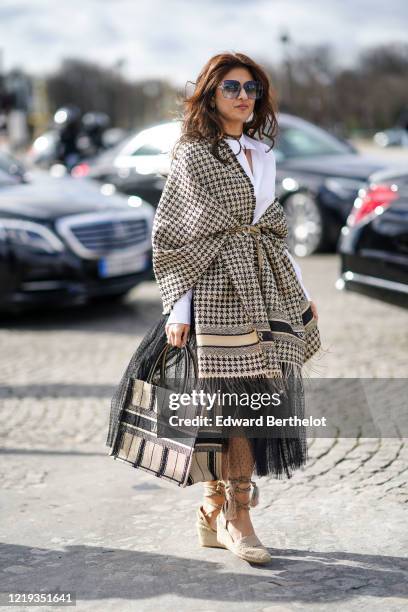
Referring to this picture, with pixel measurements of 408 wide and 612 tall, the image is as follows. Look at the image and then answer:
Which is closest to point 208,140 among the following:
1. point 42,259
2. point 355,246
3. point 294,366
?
point 294,366

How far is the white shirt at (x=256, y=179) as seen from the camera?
350 cm

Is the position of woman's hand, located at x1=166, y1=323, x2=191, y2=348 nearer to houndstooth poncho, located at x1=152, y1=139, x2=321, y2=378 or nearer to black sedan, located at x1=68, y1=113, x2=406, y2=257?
houndstooth poncho, located at x1=152, y1=139, x2=321, y2=378

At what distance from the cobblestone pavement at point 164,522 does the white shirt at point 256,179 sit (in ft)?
2.97

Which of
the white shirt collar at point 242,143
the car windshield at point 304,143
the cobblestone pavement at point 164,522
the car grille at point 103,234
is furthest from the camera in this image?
the car windshield at point 304,143

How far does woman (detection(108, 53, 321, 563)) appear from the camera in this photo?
3484 mm

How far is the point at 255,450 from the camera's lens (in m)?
3.65

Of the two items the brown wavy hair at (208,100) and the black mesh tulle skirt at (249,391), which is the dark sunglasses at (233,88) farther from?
the black mesh tulle skirt at (249,391)

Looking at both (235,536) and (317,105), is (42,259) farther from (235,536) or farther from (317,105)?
(317,105)

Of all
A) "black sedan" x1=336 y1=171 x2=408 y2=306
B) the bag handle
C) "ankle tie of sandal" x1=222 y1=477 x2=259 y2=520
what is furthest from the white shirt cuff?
"black sedan" x1=336 y1=171 x2=408 y2=306

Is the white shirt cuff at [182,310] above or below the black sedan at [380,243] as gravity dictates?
below

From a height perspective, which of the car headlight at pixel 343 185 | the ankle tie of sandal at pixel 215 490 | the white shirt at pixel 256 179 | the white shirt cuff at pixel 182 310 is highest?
the car headlight at pixel 343 185

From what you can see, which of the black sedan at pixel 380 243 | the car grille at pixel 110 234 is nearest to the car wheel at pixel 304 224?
the car grille at pixel 110 234

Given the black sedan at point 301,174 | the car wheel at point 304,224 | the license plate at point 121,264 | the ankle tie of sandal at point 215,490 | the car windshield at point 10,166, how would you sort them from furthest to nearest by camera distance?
the car wheel at point 304,224 → the black sedan at point 301,174 → the car windshield at point 10,166 → the license plate at point 121,264 → the ankle tie of sandal at point 215,490

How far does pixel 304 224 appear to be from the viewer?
1184cm
